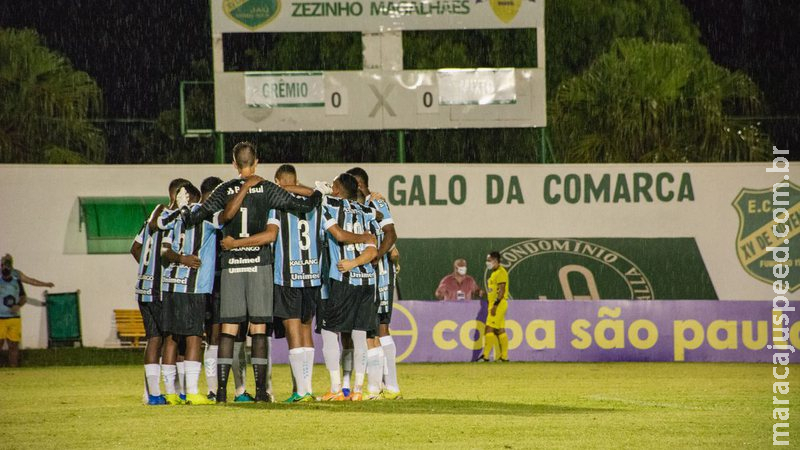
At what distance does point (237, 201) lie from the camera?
1170 cm

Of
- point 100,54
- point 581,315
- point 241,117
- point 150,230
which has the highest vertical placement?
point 100,54

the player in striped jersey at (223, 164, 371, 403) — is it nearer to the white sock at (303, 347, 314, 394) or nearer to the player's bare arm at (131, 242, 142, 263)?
the white sock at (303, 347, 314, 394)

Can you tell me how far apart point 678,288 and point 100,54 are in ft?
79.2

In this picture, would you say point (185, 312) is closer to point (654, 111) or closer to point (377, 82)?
point (377, 82)

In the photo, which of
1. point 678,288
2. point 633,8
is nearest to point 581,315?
point 678,288

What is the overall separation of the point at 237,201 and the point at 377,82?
14170 millimetres

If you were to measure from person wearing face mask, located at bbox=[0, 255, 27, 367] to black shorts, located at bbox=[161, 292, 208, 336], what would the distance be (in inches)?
371

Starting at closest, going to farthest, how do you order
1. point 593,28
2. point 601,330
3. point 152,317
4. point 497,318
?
point 152,317 < point 497,318 < point 601,330 < point 593,28

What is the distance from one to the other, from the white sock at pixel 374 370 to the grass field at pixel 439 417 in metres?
0.30

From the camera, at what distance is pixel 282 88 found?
1013 inches

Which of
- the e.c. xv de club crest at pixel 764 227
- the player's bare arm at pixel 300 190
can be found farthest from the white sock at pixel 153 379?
the e.c. xv de club crest at pixel 764 227

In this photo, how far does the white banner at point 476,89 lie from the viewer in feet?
84.9

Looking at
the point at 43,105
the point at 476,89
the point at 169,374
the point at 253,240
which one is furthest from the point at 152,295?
the point at 43,105

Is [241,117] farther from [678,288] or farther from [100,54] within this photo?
[100,54]
